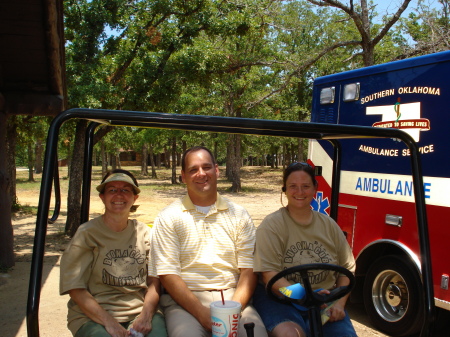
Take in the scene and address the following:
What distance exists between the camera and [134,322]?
2.41 m

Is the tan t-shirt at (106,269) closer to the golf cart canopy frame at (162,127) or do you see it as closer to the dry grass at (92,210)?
the golf cart canopy frame at (162,127)

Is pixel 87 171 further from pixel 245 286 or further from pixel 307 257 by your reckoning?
pixel 307 257

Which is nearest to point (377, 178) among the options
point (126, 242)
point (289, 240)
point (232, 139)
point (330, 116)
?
point (330, 116)

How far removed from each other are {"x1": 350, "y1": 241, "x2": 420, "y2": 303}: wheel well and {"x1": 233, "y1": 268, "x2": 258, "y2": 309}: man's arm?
217 centimetres

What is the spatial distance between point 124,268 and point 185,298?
1.28ft

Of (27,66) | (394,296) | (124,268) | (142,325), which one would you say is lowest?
(394,296)

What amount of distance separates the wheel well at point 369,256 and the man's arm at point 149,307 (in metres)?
2.60

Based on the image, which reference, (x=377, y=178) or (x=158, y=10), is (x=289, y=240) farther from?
(x=158, y=10)

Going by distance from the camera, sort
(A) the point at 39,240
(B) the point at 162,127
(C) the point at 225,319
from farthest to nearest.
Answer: (B) the point at 162,127 → (C) the point at 225,319 → (A) the point at 39,240

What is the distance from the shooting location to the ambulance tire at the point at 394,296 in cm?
403

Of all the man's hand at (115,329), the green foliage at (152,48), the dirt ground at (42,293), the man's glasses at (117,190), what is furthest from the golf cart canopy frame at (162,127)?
the green foliage at (152,48)

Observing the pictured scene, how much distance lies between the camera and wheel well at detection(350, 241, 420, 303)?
4.40 metres

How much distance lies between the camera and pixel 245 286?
2559 millimetres

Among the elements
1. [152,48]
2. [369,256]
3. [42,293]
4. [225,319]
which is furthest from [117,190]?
[152,48]
